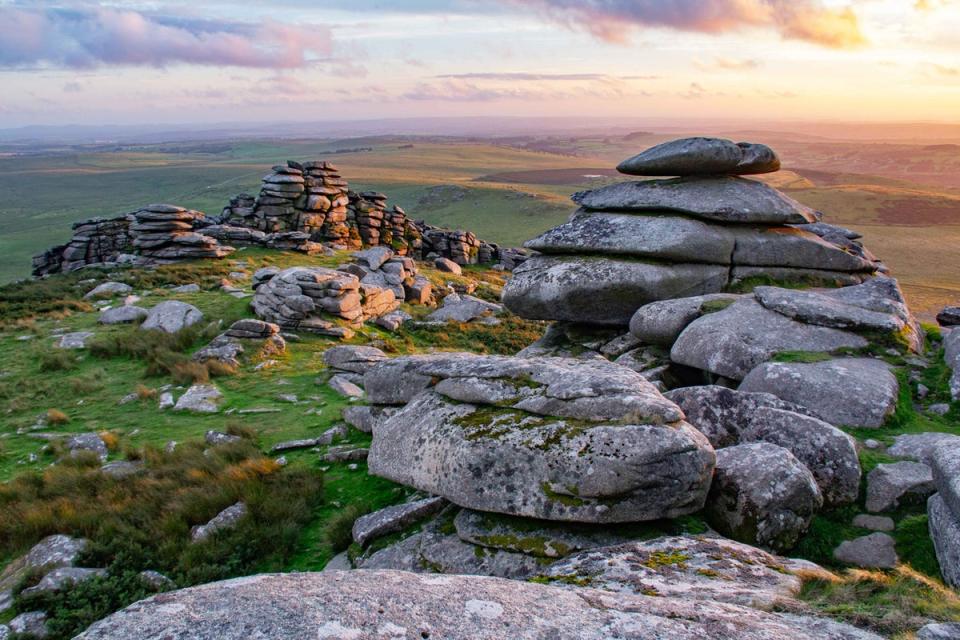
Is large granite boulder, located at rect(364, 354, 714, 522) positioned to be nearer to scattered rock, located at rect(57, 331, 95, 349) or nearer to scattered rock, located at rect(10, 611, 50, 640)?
scattered rock, located at rect(10, 611, 50, 640)

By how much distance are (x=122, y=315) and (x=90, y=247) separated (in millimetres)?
18254

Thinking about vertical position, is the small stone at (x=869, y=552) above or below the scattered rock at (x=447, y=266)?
above

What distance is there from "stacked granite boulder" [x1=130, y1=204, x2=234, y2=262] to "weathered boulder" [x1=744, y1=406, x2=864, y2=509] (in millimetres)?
35227

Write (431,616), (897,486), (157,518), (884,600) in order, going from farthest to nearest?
(157,518), (897,486), (884,600), (431,616)

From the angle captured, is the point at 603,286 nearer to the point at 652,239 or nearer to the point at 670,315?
the point at 652,239

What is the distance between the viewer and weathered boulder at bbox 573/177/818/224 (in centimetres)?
1628

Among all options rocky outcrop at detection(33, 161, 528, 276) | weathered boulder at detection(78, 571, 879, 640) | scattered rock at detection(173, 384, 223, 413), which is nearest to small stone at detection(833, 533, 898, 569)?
weathered boulder at detection(78, 571, 879, 640)

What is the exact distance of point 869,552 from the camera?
7156 millimetres

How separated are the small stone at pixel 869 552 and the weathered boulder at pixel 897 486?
592 millimetres

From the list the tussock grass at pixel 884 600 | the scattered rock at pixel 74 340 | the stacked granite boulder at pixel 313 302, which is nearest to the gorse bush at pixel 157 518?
the tussock grass at pixel 884 600

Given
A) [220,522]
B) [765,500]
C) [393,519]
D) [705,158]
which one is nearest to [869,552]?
[765,500]

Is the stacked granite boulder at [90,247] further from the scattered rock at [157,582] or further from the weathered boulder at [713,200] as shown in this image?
the scattered rock at [157,582]

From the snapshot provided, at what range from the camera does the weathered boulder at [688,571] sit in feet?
16.6

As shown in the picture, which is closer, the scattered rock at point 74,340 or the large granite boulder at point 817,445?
the large granite boulder at point 817,445
